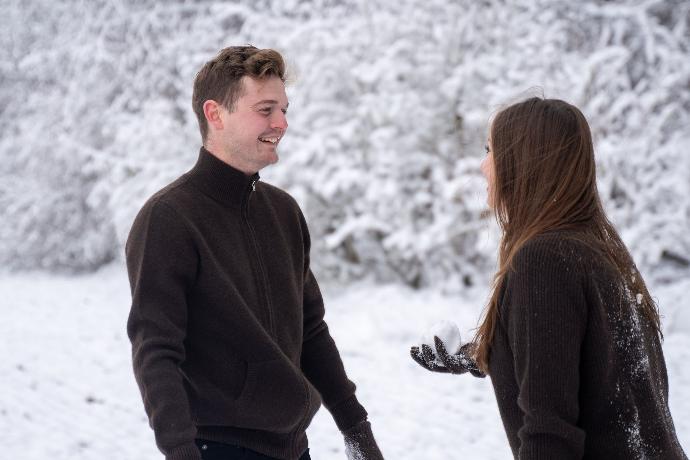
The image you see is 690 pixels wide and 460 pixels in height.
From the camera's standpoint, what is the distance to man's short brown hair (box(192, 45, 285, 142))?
220 centimetres

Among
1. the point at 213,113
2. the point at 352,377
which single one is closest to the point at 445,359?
the point at 213,113

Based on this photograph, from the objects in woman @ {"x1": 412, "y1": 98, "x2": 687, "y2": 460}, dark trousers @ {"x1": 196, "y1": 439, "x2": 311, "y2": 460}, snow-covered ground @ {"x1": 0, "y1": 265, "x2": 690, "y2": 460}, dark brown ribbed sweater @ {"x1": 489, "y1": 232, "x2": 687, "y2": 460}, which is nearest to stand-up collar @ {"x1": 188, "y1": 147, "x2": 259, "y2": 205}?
dark trousers @ {"x1": 196, "y1": 439, "x2": 311, "y2": 460}

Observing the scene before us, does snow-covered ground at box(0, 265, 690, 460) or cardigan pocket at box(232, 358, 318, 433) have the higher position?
cardigan pocket at box(232, 358, 318, 433)

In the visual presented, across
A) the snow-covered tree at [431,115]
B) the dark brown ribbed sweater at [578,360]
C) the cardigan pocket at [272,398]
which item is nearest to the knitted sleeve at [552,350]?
the dark brown ribbed sweater at [578,360]

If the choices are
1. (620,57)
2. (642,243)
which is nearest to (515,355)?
(642,243)

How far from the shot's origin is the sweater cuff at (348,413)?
2.51 meters

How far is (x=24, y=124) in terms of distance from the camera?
13.7 metres

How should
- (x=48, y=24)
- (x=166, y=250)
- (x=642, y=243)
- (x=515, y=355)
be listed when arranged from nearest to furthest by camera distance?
1. (x=515, y=355)
2. (x=166, y=250)
3. (x=642, y=243)
4. (x=48, y=24)

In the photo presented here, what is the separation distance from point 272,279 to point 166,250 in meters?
0.40

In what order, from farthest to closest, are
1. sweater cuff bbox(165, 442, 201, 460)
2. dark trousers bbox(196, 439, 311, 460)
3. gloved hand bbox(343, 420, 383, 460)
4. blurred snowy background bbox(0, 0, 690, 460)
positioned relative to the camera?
1. blurred snowy background bbox(0, 0, 690, 460)
2. gloved hand bbox(343, 420, 383, 460)
3. dark trousers bbox(196, 439, 311, 460)
4. sweater cuff bbox(165, 442, 201, 460)

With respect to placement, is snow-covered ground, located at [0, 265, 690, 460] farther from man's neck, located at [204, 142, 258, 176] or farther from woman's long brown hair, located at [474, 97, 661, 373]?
woman's long brown hair, located at [474, 97, 661, 373]

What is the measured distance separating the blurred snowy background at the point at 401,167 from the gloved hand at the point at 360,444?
115 inches

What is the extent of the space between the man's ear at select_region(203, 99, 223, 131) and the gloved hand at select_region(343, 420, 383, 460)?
3.74 feet

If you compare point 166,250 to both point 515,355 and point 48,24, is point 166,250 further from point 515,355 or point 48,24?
point 48,24
